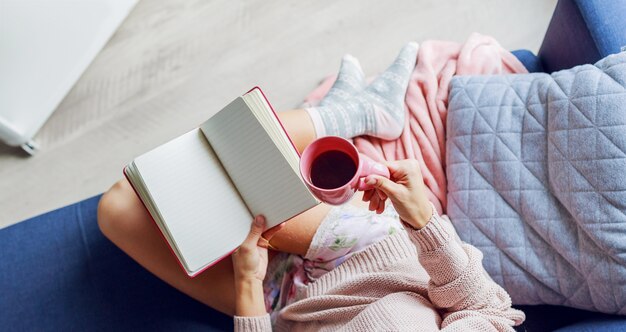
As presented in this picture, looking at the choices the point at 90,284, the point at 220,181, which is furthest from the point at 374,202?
the point at 90,284

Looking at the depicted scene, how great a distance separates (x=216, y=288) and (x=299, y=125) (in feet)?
1.19

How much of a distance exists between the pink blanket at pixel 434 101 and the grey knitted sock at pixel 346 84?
4.5 inches

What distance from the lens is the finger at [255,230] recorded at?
2.81ft

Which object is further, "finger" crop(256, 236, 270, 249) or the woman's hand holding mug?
"finger" crop(256, 236, 270, 249)

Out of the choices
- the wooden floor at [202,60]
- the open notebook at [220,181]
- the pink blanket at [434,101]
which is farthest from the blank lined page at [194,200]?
the wooden floor at [202,60]

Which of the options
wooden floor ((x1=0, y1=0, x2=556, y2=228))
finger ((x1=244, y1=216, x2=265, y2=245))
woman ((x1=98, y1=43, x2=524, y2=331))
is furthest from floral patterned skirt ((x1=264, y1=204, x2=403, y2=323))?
wooden floor ((x1=0, y1=0, x2=556, y2=228))

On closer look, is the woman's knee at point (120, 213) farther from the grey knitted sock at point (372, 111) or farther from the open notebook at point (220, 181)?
the grey knitted sock at point (372, 111)

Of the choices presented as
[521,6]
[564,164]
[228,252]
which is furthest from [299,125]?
[521,6]

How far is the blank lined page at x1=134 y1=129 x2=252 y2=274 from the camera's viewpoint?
0.84 meters

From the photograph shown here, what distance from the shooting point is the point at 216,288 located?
97 cm

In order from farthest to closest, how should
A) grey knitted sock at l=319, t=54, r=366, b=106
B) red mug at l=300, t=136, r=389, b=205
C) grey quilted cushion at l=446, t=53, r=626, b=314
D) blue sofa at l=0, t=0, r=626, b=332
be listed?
grey knitted sock at l=319, t=54, r=366, b=106
blue sofa at l=0, t=0, r=626, b=332
grey quilted cushion at l=446, t=53, r=626, b=314
red mug at l=300, t=136, r=389, b=205

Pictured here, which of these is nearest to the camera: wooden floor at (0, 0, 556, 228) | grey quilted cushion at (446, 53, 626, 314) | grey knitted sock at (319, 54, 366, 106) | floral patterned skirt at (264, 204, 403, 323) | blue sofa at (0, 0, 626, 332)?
grey quilted cushion at (446, 53, 626, 314)

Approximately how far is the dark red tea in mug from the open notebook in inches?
4.8

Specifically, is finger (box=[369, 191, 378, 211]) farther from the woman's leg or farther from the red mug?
the woman's leg
